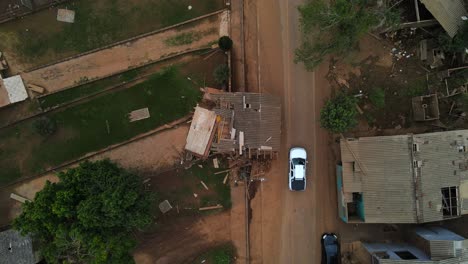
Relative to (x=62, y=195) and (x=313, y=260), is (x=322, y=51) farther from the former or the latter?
(x=62, y=195)

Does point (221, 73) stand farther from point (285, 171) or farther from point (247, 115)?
point (285, 171)

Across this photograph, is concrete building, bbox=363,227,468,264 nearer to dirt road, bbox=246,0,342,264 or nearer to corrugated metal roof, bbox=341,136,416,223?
corrugated metal roof, bbox=341,136,416,223

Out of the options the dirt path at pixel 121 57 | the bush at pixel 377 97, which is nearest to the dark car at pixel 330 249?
the bush at pixel 377 97

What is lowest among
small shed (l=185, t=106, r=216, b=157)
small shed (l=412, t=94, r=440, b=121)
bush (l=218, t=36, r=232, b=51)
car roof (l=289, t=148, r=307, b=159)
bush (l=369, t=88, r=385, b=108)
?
car roof (l=289, t=148, r=307, b=159)

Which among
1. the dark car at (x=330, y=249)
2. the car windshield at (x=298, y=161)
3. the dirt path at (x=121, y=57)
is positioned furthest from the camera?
the dirt path at (x=121, y=57)

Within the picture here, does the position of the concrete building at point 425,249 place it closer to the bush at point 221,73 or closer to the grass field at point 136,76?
the bush at point 221,73

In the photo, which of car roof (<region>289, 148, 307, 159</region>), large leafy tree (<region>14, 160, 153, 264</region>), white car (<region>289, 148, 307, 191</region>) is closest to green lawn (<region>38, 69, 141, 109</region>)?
large leafy tree (<region>14, 160, 153, 264</region>)
